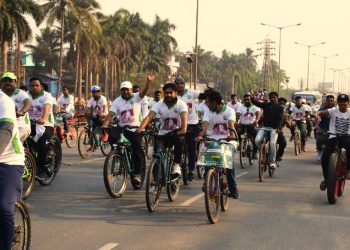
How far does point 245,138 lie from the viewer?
13867 millimetres

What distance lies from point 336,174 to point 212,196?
8.62ft

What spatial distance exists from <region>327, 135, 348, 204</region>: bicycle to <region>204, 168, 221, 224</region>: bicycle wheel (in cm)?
221

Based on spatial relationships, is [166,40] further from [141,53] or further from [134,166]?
[134,166]

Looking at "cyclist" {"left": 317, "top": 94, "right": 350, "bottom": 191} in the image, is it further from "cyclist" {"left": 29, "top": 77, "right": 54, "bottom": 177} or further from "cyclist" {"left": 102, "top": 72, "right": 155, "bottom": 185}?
"cyclist" {"left": 29, "top": 77, "right": 54, "bottom": 177}

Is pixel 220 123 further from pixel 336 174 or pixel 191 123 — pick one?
pixel 191 123

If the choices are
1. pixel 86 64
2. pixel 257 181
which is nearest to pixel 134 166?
pixel 257 181

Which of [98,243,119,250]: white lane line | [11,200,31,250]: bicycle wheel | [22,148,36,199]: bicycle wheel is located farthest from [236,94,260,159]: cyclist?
[11,200,31,250]: bicycle wheel

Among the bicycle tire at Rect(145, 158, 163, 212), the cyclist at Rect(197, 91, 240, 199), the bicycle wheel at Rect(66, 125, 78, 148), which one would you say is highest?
the cyclist at Rect(197, 91, 240, 199)

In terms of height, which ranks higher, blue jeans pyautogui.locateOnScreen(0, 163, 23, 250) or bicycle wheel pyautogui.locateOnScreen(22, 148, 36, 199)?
blue jeans pyautogui.locateOnScreen(0, 163, 23, 250)

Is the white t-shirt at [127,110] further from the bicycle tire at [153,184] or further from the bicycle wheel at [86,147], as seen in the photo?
the bicycle wheel at [86,147]

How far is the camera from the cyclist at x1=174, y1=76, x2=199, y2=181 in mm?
10711

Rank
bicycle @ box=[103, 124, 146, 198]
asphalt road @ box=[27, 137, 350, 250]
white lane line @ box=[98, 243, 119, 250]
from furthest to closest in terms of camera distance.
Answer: bicycle @ box=[103, 124, 146, 198]
asphalt road @ box=[27, 137, 350, 250]
white lane line @ box=[98, 243, 119, 250]

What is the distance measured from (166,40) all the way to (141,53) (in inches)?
227

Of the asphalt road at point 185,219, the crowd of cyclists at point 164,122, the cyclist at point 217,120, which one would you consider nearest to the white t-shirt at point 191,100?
the crowd of cyclists at point 164,122
